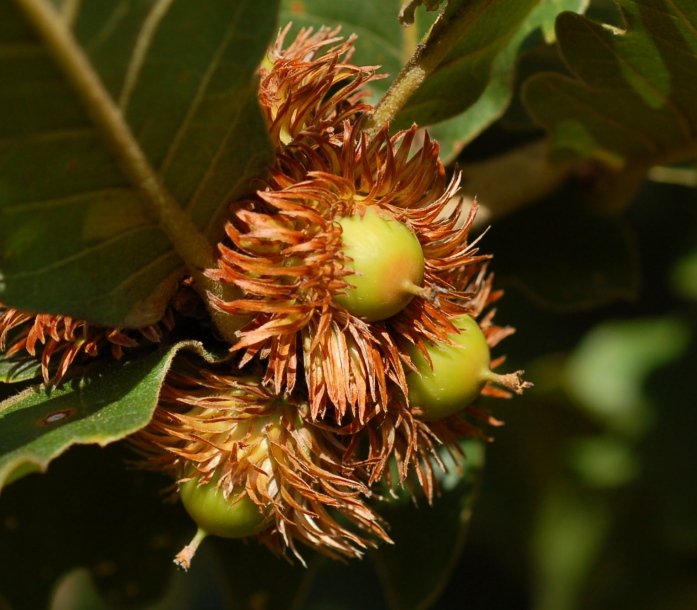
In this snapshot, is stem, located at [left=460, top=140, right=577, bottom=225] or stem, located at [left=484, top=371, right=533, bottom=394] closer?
stem, located at [left=484, top=371, right=533, bottom=394]

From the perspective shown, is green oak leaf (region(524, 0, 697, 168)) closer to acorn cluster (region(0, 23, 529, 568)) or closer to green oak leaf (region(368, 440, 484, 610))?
acorn cluster (region(0, 23, 529, 568))

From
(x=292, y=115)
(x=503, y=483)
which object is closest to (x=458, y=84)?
(x=292, y=115)

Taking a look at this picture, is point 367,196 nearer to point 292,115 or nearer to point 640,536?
point 292,115

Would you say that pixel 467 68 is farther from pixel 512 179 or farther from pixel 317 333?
pixel 317 333

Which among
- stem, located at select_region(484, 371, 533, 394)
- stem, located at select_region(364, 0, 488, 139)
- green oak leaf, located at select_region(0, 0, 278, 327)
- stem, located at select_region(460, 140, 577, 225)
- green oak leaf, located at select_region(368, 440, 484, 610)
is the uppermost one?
green oak leaf, located at select_region(0, 0, 278, 327)

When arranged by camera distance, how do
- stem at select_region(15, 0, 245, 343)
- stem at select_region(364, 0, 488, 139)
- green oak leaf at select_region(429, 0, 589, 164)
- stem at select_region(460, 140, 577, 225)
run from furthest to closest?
stem at select_region(460, 140, 577, 225) < green oak leaf at select_region(429, 0, 589, 164) < stem at select_region(364, 0, 488, 139) < stem at select_region(15, 0, 245, 343)

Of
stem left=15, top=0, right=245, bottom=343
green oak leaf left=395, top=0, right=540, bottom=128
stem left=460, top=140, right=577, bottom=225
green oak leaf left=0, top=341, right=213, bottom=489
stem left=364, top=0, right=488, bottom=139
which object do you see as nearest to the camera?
stem left=15, top=0, right=245, bottom=343

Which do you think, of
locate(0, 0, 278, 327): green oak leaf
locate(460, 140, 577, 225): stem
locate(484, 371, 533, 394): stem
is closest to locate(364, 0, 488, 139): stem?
locate(0, 0, 278, 327): green oak leaf
